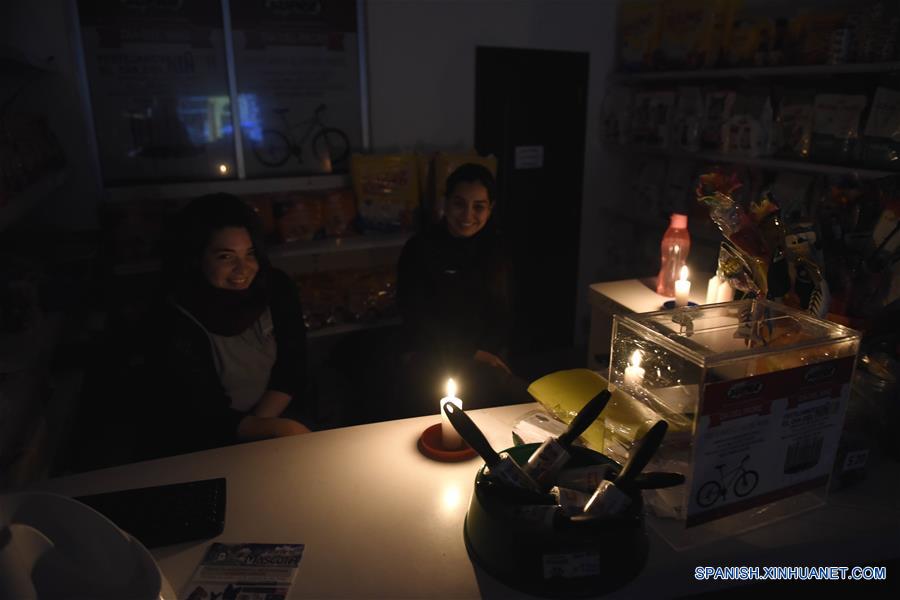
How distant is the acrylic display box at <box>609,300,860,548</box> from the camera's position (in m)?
0.96

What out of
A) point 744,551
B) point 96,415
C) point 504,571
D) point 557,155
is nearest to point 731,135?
point 557,155

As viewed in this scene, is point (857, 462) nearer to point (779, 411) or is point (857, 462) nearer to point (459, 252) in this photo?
point (779, 411)

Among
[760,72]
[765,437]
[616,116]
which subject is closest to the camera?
[765,437]

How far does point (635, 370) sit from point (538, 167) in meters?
2.44

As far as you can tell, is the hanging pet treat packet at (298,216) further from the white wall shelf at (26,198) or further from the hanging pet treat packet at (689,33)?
the hanging pet treat packet at (689,33)

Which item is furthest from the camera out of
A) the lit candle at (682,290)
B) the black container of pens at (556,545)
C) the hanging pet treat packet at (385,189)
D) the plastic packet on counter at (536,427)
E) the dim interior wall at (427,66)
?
the hanging pet treat packet at (385,189)

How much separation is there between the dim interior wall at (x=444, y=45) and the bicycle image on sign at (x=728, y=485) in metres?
2.39

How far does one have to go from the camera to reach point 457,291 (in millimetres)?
2510

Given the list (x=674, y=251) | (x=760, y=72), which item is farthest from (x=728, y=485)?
(x=760, y=72)

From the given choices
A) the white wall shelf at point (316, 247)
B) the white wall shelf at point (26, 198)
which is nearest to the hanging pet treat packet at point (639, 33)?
the white wall shelf at point (316, 247)

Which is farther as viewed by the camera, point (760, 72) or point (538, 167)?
point (538, 167)

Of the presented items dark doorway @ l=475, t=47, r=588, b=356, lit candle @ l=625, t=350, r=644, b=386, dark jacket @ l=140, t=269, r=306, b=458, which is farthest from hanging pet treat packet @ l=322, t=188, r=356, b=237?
lit candle @ l=625, t=350, r=644, b=386

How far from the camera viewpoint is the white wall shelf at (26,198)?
1.57 meters

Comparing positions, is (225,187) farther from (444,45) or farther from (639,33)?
(639,33)
